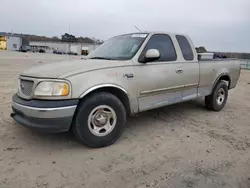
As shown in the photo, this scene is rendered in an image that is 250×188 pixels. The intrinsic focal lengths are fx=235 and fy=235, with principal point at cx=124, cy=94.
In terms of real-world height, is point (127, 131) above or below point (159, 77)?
below

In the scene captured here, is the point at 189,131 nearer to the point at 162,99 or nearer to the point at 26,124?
the point at 162,99

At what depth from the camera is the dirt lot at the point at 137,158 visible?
9.29 feet

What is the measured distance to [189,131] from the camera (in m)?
4.56

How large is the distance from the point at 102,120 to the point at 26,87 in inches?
48.8

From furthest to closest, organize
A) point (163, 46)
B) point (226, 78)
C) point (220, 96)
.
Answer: point (226, 78), point (220, 96), point (163, 46)

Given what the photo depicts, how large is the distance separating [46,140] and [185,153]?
88.3 inches

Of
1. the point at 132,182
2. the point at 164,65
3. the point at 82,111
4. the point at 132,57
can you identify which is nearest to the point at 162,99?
the point at 164,65

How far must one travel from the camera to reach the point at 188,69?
4934 millimetres

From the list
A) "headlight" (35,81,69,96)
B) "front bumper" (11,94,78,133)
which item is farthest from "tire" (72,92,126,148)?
"headlight" (35,81,69,96)

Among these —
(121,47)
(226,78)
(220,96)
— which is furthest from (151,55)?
(226,78)

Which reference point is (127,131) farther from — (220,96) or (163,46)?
(220,96)

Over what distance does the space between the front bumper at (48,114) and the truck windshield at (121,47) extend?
1.36 m

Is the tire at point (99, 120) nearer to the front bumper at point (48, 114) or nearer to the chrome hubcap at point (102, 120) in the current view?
the chrome hubcap at point (102, 120)

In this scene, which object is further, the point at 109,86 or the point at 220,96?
the point at 220,96
